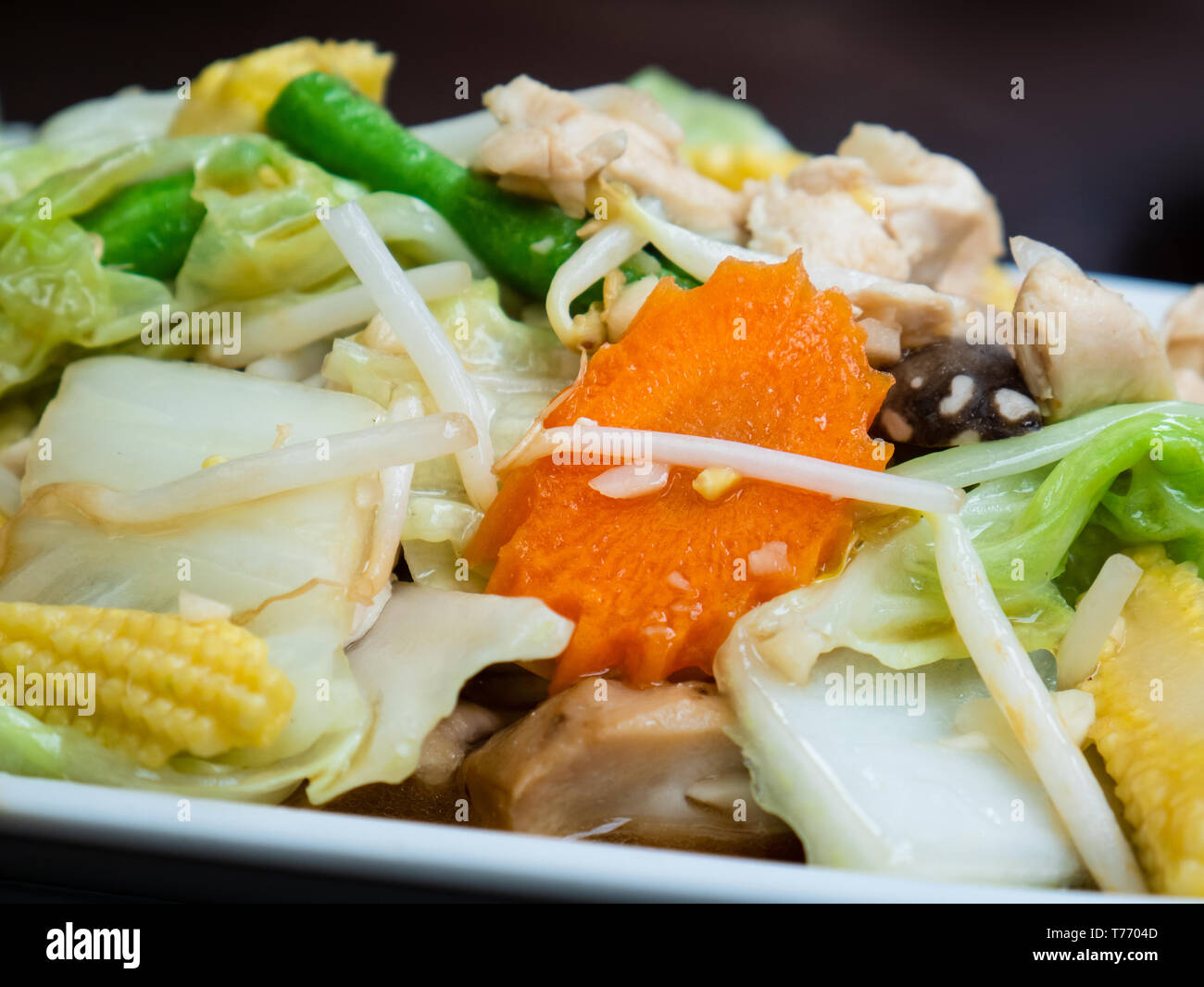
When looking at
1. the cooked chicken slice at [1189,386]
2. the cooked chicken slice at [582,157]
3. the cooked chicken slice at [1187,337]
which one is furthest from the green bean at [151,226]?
the cooked chicken slice at [1187,337]

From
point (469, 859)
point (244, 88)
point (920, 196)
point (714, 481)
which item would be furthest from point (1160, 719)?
point (244, 88)

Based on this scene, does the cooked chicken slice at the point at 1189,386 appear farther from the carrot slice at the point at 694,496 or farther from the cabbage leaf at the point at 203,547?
the cabbage leaf at the point at 203,547

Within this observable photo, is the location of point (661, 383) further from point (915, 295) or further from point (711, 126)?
point (711, 126)

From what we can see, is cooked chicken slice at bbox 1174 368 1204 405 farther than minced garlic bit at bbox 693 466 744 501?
Yes

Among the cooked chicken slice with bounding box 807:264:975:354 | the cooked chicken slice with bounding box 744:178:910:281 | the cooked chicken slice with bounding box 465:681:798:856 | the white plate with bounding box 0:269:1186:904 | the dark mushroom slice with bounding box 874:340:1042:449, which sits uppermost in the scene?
the cooked chicken slice with bounding box 744:178:910:281

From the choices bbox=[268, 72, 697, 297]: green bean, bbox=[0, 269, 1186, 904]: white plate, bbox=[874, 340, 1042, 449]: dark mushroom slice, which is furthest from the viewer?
bbox=[268, 72, 697, 297]: green bean

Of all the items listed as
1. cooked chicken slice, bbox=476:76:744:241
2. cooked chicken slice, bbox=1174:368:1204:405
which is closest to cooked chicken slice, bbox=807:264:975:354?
cooked chicken slice, bbox=476:76:744:241

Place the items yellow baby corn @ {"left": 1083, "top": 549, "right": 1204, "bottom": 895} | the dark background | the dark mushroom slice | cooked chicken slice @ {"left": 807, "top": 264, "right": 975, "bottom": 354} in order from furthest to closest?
the dark background
cooked chicken slice @ {"left": 807, "top": 264, "right": 975, "bottom": 354}
the dark mushroom slice
yellow baby corn @ {"left": 1083, "top": 549, "right": 1204, "bottom": 895}

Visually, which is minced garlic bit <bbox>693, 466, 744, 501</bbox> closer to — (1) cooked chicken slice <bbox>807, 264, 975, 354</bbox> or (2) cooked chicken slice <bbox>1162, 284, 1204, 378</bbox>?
(1) cooked chicken slice <bbox>807, 264, 975, 354</bbox>
